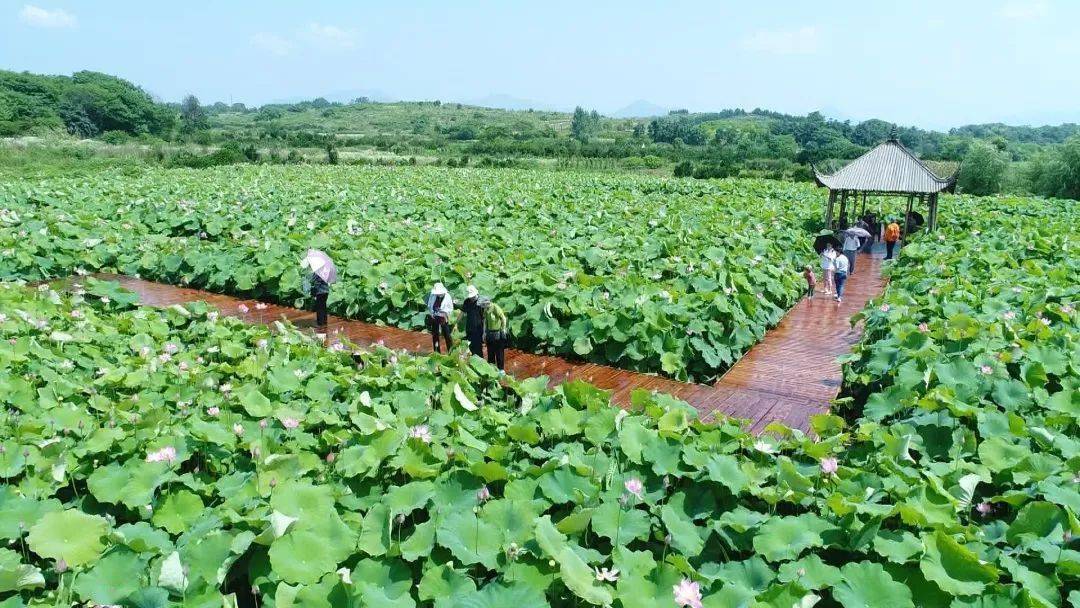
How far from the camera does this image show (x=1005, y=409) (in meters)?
4.32

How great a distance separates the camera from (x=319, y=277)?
315 inches

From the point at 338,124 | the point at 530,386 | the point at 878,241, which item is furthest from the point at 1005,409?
the point at 338,124

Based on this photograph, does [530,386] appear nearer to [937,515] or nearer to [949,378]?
[937,515]

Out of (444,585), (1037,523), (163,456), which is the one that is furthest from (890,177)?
(163,456)

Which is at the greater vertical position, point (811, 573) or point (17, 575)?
point (17, 575)

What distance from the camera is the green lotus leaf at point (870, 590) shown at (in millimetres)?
2488

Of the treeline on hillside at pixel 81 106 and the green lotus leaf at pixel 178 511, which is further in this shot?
the treeline on hillside at pixel 81 106

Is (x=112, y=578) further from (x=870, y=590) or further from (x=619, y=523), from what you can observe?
(x=870, y=590)

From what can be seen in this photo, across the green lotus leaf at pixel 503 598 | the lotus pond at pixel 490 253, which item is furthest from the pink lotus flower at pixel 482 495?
the lotus pond at pixel 490 253

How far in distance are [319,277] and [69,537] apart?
17.8 feet

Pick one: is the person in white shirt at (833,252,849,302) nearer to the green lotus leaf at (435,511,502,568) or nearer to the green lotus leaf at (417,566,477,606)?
the green lotus leaf at (435,511,502,568)

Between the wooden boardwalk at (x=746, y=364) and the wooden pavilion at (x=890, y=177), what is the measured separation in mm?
4861

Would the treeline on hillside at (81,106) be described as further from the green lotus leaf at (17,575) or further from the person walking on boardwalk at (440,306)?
the green lotus leaf at (17,575)

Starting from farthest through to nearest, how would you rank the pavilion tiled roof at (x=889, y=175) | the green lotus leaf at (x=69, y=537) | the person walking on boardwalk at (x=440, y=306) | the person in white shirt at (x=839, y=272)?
the pavilion tiled roof at (x=889, y=175)
the person in white shirt at (x=839, y=272)
the person walking on boardwalk at (x=440, y=306)
the green lotus leaf at (x=69, y=537)
